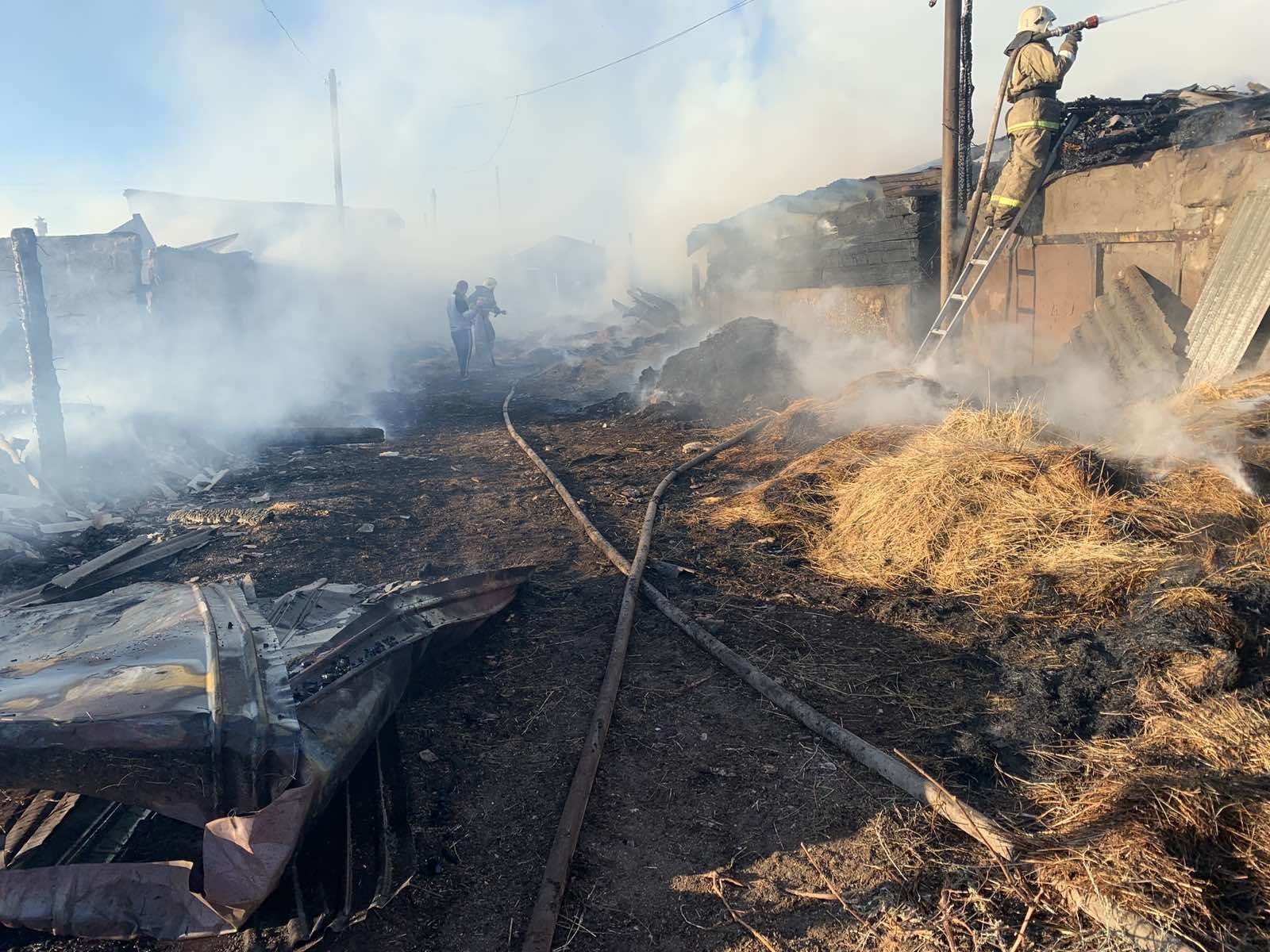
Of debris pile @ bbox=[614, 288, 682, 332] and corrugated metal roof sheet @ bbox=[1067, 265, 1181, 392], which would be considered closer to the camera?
corrugated metal roof sheet @ bbox=[1067, 265, 1181, 392]

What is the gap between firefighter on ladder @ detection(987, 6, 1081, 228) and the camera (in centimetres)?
931

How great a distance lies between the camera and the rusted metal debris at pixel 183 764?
294cm

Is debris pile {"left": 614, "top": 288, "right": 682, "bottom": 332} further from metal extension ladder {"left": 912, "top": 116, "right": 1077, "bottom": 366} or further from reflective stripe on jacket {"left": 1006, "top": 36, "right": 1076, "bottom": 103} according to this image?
reflective stripe on jacket {"left": 1006, "top": 36, "right": 1076, "bottom": 103}

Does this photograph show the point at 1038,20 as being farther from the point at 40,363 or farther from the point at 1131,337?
the point at 40,363

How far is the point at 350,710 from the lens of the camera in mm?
3742

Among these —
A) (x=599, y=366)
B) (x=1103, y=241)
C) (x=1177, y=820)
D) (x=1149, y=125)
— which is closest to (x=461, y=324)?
(x=599, y=366)

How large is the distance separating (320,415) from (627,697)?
12.4 meters

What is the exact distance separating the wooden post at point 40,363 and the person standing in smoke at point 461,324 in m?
11.4

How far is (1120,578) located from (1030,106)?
7.23m

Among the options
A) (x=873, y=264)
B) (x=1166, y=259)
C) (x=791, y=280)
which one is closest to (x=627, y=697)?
(x=1166, y=259)

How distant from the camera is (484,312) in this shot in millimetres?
23000

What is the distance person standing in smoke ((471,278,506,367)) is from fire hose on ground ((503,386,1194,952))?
706 inches

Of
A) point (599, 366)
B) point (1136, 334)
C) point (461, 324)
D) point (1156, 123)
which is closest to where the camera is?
point (1136, 334)

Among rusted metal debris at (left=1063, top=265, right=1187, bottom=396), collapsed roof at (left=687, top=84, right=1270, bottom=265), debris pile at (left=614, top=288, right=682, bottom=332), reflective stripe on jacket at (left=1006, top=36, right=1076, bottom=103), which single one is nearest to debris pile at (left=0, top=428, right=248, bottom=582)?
rusted metal debris at (left=1063, top=265, right=1187, bottom=396)
